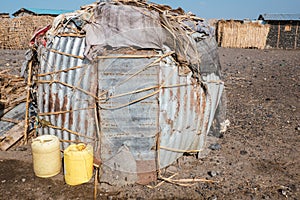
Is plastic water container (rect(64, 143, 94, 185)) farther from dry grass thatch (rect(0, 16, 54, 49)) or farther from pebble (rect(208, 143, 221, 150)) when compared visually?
dry grass thatch (rect(0, 16, 54, 49))

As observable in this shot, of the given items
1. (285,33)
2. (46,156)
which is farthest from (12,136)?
(285,33)

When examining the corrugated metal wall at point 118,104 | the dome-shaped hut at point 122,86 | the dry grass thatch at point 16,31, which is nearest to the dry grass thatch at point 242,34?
the dry grass thatch at point 16,31

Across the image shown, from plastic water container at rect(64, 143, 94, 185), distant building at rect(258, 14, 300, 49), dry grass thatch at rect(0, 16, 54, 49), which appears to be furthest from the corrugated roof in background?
Answer: plastic water container at rect(64, 143, 94, 185)

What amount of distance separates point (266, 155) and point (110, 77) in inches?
122

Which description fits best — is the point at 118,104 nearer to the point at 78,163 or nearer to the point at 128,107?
the point at 128,107

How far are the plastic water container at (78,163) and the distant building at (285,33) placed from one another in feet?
77.0

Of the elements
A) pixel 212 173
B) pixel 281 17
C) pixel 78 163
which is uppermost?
pixel 281 17

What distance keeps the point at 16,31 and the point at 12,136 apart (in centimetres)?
1504

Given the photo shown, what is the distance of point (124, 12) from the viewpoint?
4219 millimetres

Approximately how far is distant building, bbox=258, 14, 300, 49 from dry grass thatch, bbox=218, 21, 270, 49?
0.90 m

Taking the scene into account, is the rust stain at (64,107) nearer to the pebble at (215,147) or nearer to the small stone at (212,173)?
the small stone at (212,173)

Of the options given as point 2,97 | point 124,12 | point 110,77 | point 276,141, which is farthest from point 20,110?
point 276,141

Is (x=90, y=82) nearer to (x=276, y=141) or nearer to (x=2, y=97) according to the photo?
(x=2, y=97)

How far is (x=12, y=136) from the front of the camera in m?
5.07
